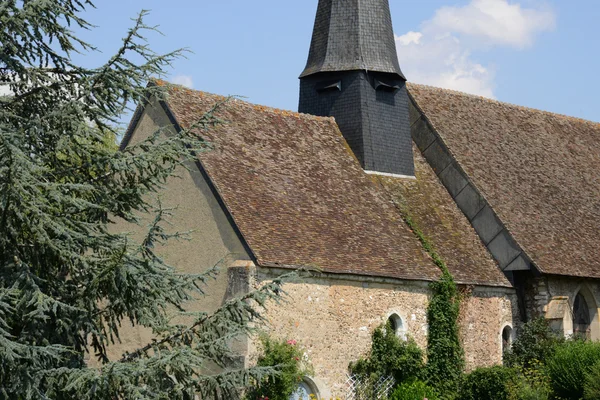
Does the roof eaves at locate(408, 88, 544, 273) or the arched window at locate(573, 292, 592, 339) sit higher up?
the roof eaves at locate(408, 88, 544, 273)

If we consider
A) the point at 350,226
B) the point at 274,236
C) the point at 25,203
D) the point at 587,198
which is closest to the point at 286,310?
the point at 274,236

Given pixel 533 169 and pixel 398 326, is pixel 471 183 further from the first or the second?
pixel 398 326

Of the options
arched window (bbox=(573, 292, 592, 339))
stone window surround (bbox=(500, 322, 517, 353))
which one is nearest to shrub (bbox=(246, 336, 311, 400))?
stone window surround (bbox=(500, 322, 517, 353))

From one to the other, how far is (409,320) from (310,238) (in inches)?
111

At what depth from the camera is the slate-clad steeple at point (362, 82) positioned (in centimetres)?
2303

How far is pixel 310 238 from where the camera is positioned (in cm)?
1858

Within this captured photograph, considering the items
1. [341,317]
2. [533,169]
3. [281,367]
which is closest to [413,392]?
[341,317]

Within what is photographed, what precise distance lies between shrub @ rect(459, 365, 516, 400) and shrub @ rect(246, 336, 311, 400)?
3639 mm

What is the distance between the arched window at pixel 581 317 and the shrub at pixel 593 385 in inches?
214

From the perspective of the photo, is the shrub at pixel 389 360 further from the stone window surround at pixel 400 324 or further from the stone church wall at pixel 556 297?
the stone church wall at pixel 556 297

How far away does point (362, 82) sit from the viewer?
915 inches

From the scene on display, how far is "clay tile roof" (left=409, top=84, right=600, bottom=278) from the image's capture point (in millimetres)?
22281

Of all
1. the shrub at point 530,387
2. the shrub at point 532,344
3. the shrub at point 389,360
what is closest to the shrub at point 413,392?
the shrub at point 389,360

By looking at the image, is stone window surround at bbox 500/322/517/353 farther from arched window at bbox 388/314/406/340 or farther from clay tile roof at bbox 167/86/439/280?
arched window at bbox 388/314/406/340
